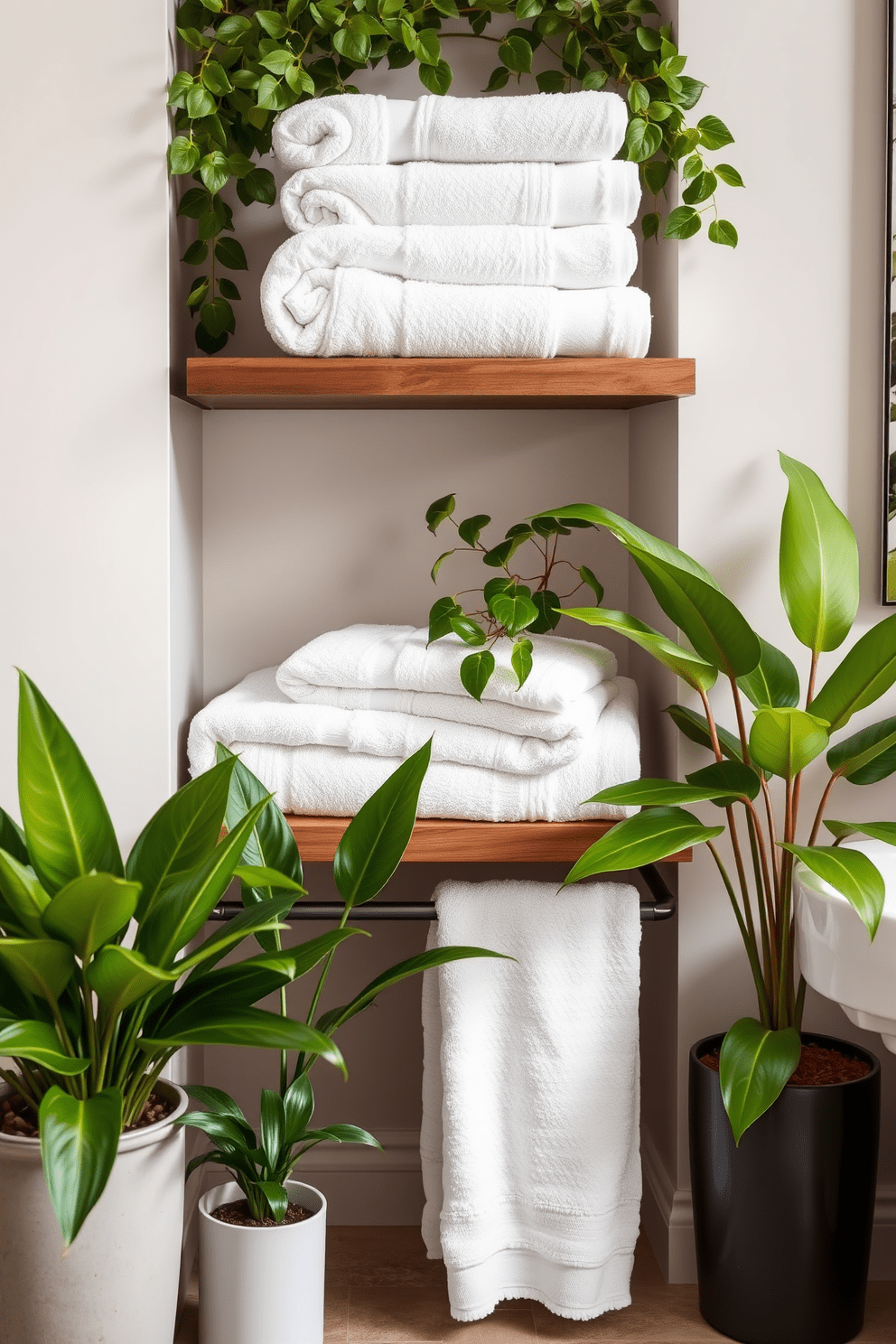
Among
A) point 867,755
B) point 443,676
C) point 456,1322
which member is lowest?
point 456,1322

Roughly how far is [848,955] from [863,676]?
0.33 metres

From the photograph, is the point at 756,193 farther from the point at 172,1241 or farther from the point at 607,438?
the point at 172,1241

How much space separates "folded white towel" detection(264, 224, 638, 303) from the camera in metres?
1.53

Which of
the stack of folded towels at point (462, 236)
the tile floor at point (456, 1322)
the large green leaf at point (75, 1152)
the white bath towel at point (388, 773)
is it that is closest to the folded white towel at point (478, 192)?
the stack of folded towels at point (462, 236)

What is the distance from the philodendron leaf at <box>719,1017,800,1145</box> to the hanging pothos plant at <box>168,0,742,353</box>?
1003 millimetres

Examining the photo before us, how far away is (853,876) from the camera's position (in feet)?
4.31

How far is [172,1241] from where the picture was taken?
50.8 inches

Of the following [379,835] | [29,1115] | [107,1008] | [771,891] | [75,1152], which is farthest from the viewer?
[771,891]

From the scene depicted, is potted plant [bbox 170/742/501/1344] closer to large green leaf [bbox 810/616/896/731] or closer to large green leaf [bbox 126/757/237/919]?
large green leaf [bbox 126/757/237/919]

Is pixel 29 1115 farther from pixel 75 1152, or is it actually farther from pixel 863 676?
pixel 863 676

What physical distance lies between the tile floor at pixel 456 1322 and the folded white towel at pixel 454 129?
1.53 m

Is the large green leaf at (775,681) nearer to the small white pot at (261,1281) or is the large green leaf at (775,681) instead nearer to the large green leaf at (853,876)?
the large green leaf at (853,876)

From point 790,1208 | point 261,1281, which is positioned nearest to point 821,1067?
point 790,1208

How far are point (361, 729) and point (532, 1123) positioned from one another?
1.86ft
